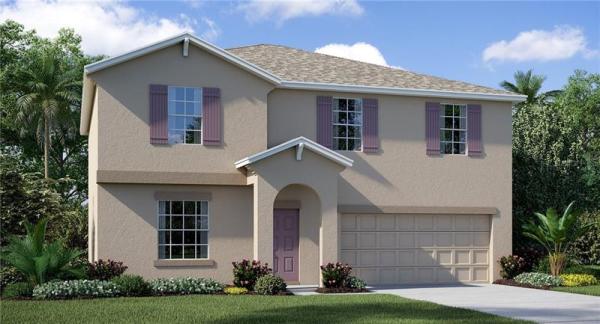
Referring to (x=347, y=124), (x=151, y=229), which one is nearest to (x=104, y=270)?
(x=151, y=229)

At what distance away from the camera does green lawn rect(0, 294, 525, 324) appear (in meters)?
14.3

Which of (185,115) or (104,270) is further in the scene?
(185,115)

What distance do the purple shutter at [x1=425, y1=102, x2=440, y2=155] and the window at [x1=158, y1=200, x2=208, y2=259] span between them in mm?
6912

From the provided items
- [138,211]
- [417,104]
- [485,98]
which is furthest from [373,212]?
[138,211]

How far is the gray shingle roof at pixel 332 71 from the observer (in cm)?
2309

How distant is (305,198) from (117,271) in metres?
5.44

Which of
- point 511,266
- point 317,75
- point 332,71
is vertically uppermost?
point 332,71

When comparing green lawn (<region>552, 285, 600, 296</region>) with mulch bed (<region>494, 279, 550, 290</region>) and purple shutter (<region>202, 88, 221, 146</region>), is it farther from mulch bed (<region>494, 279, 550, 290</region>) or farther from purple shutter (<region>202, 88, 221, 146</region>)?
purple shutter (<region>202, 88, 221, 146</region>)

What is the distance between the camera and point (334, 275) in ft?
66.8

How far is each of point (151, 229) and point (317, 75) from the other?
6.57 meters

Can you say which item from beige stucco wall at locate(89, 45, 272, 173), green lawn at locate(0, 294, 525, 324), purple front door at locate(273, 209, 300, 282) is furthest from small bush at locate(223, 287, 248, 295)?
beige stucco wall at locate(89, 45, 272, 173)

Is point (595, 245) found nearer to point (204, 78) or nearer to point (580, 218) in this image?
point (580, 218)

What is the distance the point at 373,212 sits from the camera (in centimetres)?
2284

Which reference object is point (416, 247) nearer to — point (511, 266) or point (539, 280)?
point (511, 266)
